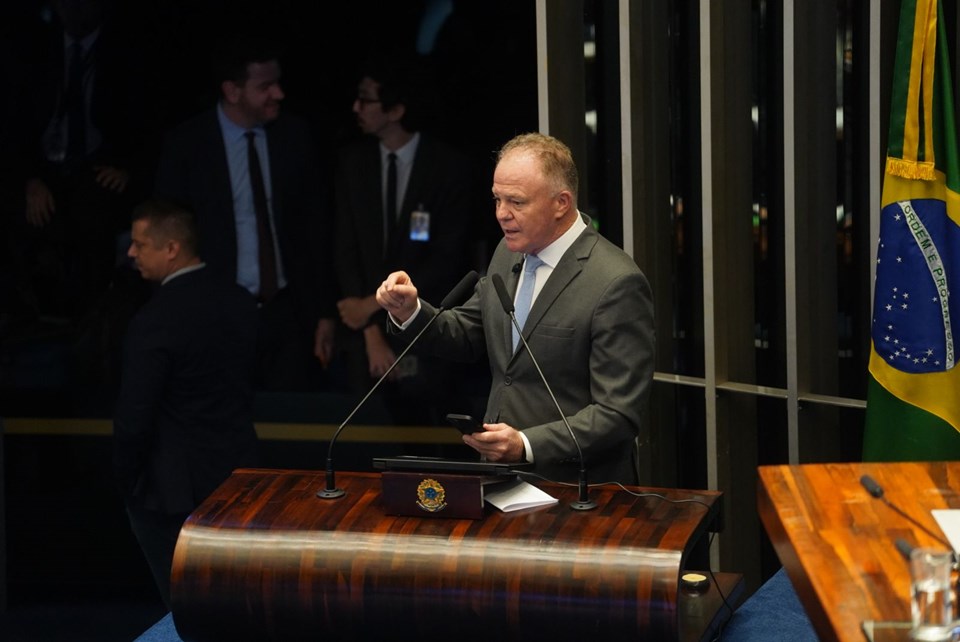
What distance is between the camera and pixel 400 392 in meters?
5.18

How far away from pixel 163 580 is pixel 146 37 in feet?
7.01

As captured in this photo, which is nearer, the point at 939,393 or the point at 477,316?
the point at 477,316

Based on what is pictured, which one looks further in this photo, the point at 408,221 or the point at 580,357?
the point at 408,221

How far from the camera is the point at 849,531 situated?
198 cm

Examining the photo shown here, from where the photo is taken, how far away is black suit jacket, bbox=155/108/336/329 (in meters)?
5.18

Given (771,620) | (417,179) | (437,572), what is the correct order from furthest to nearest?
(417,179)
(771,620)
(437,572)

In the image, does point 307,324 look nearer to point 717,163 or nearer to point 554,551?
point 717,163

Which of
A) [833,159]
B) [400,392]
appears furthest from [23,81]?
[833,159]

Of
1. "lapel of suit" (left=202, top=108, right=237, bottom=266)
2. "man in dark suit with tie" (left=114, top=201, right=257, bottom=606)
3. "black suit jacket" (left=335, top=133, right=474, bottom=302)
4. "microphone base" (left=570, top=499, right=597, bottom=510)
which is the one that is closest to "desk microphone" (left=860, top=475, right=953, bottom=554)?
"microphone base" (left=570, top=499, right=597, bottom=510)

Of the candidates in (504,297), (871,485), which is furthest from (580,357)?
(871,485)

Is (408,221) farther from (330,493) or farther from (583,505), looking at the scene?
(583,505)

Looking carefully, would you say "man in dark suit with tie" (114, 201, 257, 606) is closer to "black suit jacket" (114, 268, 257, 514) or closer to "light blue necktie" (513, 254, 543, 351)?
"black suit jacket" (114, 268, 257, 514)

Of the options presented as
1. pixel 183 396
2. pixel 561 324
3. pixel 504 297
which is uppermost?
pixel 504 297

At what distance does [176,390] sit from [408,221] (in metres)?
1.12
